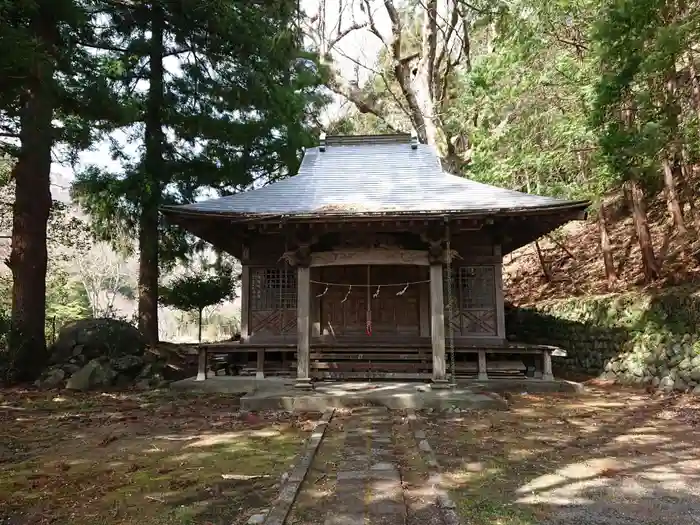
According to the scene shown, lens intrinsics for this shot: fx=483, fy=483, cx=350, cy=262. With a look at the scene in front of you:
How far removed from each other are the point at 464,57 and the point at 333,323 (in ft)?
48.7

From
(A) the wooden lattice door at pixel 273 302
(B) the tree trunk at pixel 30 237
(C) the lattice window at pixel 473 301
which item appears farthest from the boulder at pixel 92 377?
(C) the lattice window at pixel 473 301

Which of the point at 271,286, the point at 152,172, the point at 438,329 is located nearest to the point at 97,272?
the point at 152,172

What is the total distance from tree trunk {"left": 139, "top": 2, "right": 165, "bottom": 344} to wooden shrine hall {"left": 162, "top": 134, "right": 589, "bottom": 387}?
2.54 meters

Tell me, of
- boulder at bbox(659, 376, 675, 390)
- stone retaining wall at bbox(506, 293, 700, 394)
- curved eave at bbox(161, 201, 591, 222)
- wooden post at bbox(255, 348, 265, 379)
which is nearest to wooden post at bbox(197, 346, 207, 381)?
wooden post at bbox(255, 348, 265, 379)

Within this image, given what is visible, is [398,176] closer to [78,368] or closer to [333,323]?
[333,323]

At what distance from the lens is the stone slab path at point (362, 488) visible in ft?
12.0

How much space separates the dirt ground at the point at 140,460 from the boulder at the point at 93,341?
2.37 metres

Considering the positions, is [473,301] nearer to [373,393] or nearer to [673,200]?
[373,393]

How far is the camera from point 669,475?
15.6 ft

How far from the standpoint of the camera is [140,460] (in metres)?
5.41

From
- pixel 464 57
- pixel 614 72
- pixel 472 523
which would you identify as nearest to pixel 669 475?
pixel 472 523

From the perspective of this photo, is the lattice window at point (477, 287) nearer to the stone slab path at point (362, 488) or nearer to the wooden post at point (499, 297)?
the wooden post at point (499, 297)

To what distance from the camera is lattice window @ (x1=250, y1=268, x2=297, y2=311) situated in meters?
11.3

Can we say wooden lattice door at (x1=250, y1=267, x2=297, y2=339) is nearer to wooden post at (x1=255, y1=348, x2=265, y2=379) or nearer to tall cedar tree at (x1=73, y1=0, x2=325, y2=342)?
wooden post at (x1=255, y1=348, x2=265, y2=379)
